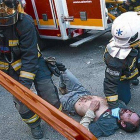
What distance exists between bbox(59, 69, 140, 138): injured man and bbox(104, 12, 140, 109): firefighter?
0.14m

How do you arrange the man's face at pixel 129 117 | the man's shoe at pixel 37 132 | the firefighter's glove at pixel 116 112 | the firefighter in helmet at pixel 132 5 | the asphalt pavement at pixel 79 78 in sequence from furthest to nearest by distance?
1. the firefighter in helmet at pixel 132 5
2. the asphalt pavement at pixel 79 78
3. the man's shoe at pixel 37 132
4. the firefighter's glove at pixel 116 112
5. the man's face at pixel 129 117

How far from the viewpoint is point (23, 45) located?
2.61 m

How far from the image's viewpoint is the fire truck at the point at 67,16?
15.4ft

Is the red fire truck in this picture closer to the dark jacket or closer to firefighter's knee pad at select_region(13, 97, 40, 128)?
the dark jacket

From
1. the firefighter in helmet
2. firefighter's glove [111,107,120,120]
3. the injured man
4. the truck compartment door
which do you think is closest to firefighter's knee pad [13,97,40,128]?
the injured man

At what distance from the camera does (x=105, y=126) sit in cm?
283

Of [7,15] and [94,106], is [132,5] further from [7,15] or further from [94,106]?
[7,15]

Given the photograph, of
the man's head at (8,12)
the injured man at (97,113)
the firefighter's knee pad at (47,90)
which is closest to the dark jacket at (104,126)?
the injured man at (97,113)

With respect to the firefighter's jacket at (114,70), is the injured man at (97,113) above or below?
below

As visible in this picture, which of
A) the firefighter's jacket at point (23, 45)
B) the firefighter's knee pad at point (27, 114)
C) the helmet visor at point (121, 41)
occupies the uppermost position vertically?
the firefighter's jacket at point (23, 45)

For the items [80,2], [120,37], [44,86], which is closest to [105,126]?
[44,86]

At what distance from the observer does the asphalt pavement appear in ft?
10.1

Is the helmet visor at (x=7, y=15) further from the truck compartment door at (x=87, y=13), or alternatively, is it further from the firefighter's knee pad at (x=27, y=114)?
the truck compartment door at (x=87, y=13)

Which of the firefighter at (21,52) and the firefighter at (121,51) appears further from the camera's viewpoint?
the firefighter at (121,51)
